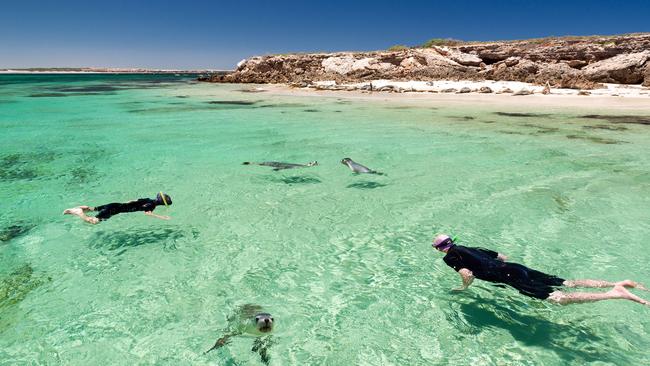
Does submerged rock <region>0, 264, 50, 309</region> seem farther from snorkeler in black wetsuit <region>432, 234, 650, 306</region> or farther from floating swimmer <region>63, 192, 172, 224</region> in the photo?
snorkeler in black wetsuit <region>432, 234, 650, 306</region>

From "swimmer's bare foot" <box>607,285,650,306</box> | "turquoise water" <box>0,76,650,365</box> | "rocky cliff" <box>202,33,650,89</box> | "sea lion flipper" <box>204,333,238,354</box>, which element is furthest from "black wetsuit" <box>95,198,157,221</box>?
"rocky cliff" <box>202,33,650,89</box>

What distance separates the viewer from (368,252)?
19.1 feet

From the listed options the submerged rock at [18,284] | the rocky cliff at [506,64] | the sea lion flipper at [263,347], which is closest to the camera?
the sea lion flipper at [263,347]

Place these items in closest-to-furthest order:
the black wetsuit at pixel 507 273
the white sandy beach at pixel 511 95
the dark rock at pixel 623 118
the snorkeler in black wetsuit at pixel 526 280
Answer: the snorkeler in black wetsuit at pixel 526 280
the black wetsuit at pixel 507 273
the dark rock at pixel 623 118
the white sandy beach at pixel 511 95

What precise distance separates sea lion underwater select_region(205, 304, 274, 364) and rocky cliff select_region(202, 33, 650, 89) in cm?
3168

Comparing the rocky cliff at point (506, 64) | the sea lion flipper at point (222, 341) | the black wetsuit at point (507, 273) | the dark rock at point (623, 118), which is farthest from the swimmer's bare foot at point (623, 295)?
the rocky cliff at point (506, 64)

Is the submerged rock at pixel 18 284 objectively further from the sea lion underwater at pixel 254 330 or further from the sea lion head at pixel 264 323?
the sea lion head at pixel 264 323

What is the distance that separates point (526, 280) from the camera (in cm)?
438

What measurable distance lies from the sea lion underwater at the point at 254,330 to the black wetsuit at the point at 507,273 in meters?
2.46

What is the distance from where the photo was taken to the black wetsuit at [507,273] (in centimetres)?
432

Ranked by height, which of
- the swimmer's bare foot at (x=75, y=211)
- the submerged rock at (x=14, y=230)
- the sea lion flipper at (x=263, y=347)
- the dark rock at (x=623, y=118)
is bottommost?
the sea lion flipper at (x=263, y=347)

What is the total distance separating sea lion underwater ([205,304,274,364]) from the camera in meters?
3.86

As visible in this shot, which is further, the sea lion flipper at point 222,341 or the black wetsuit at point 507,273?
the black wetsuit at point 507,273

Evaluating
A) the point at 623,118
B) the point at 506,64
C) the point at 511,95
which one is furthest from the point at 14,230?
the point at 506,64
